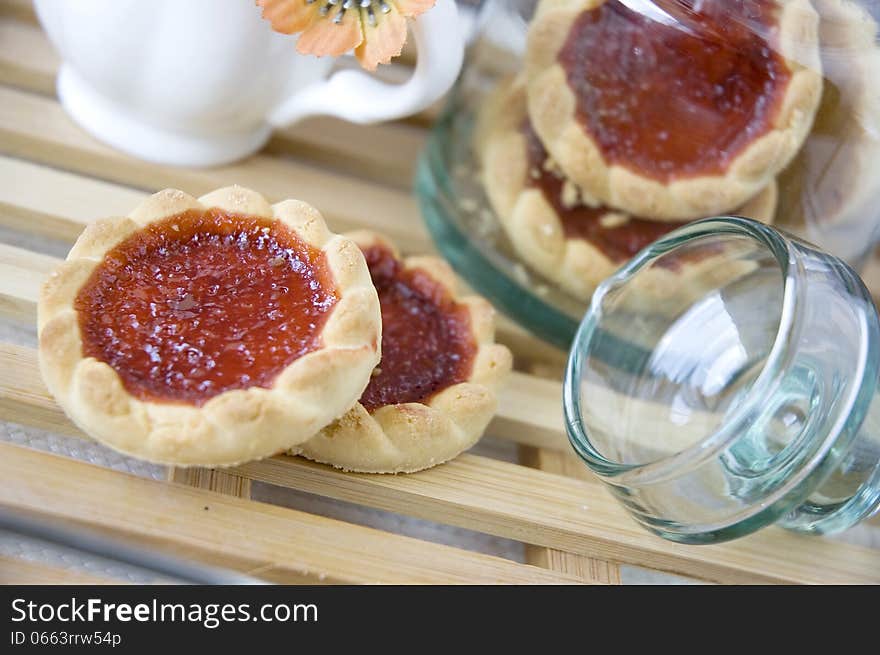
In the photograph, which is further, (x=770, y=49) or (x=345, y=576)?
(x=770, y=49)

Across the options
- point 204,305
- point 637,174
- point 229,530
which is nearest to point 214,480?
point 229,530

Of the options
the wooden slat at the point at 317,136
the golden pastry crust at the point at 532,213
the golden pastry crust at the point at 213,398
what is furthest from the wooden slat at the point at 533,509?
the wooden slat at the point at 317,136

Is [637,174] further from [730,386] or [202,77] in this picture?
[202,77]

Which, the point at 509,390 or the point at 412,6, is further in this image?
the point at 509,390

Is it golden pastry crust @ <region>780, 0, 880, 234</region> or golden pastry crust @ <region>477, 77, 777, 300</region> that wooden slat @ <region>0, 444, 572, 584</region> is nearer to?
golden pastry crust @ <region>477, 77, 777, 300</region>
